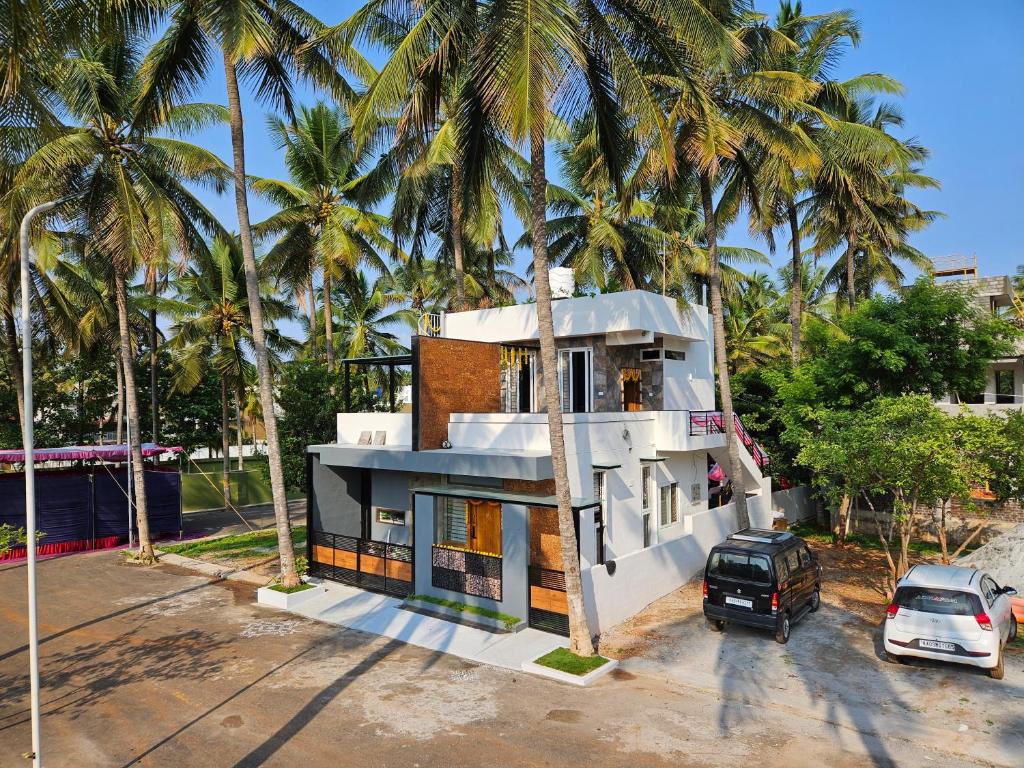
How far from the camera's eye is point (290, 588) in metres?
15.7

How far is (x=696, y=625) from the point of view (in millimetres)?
13531

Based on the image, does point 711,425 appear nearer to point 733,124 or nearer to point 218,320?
point 733,124

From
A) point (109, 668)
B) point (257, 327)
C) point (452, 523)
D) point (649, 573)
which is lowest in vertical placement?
point (109, 668)

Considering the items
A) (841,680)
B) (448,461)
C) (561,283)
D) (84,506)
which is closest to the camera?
(841,680)

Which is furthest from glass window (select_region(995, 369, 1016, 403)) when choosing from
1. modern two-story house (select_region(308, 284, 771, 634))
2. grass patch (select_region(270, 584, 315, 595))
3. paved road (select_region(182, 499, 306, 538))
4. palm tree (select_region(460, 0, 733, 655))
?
paved road (select_region(182, 499, 306, 538))

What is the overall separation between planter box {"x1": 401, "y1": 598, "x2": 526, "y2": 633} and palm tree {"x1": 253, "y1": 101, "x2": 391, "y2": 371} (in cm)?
1296

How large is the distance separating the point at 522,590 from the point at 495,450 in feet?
12.1

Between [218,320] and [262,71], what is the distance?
1451 cm

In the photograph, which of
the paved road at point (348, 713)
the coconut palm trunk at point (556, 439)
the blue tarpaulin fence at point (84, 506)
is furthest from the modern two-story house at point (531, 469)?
the blue tarpaulin fence at point (84, 506)

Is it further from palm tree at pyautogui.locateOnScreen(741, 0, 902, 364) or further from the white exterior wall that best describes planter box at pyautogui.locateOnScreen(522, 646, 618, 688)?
palm tree at pyautogui.locateOnScreen(741, 0, 902, 364)

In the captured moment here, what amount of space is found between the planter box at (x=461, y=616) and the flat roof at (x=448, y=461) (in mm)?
2882

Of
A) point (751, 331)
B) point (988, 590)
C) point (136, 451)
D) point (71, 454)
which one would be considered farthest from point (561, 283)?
point (751, 331)

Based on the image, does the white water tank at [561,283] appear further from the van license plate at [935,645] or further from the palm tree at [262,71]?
the van license plate at [935,645]

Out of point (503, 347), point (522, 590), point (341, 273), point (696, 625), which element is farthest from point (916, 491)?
point (341, 273)
